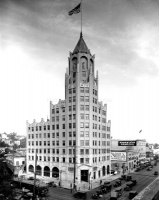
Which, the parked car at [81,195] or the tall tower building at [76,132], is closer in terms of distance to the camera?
the parked car at [81,195]

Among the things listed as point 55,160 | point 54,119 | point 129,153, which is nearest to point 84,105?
point 54,119

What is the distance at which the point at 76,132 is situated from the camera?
76625mm

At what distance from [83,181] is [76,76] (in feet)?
131

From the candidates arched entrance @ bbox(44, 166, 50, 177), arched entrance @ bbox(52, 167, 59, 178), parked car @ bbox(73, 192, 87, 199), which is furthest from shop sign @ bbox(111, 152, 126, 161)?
parked car @ bbox(73, 192, 87, 199)

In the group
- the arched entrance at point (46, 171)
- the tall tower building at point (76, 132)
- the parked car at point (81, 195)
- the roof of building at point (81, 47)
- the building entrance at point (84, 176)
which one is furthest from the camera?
the roof of building at point (81, 47)

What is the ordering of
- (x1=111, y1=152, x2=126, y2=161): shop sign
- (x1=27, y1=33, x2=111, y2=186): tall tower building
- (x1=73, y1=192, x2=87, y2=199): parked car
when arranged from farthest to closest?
(x1=111, y1=152, x2=126, y2=161): shop sign < (x1=27, y1=33, x2=111, y2=186): tall tower building < (x1=73, y1=192, x2=87, y2=199): parked car

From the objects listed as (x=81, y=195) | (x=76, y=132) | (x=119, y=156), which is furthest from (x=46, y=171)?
(x=119, y=156)

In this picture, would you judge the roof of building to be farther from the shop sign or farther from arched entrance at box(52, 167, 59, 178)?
the shop sign

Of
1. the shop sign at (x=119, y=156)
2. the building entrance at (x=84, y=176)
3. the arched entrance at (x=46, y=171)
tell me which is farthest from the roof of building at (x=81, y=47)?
the shop sign at (x=119, y=156)

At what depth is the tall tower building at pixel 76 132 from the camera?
249 ft

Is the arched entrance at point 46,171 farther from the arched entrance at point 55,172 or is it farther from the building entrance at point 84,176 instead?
the building entrance at point 84,176

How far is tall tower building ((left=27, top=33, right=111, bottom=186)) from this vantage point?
7594 cm

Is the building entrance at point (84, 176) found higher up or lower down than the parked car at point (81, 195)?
lower down

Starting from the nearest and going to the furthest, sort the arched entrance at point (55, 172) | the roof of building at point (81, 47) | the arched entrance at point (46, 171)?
the arched entrance at point (55, 172) < the arched entrance at point (46, 171) < the roof of building at point (81, 47)
